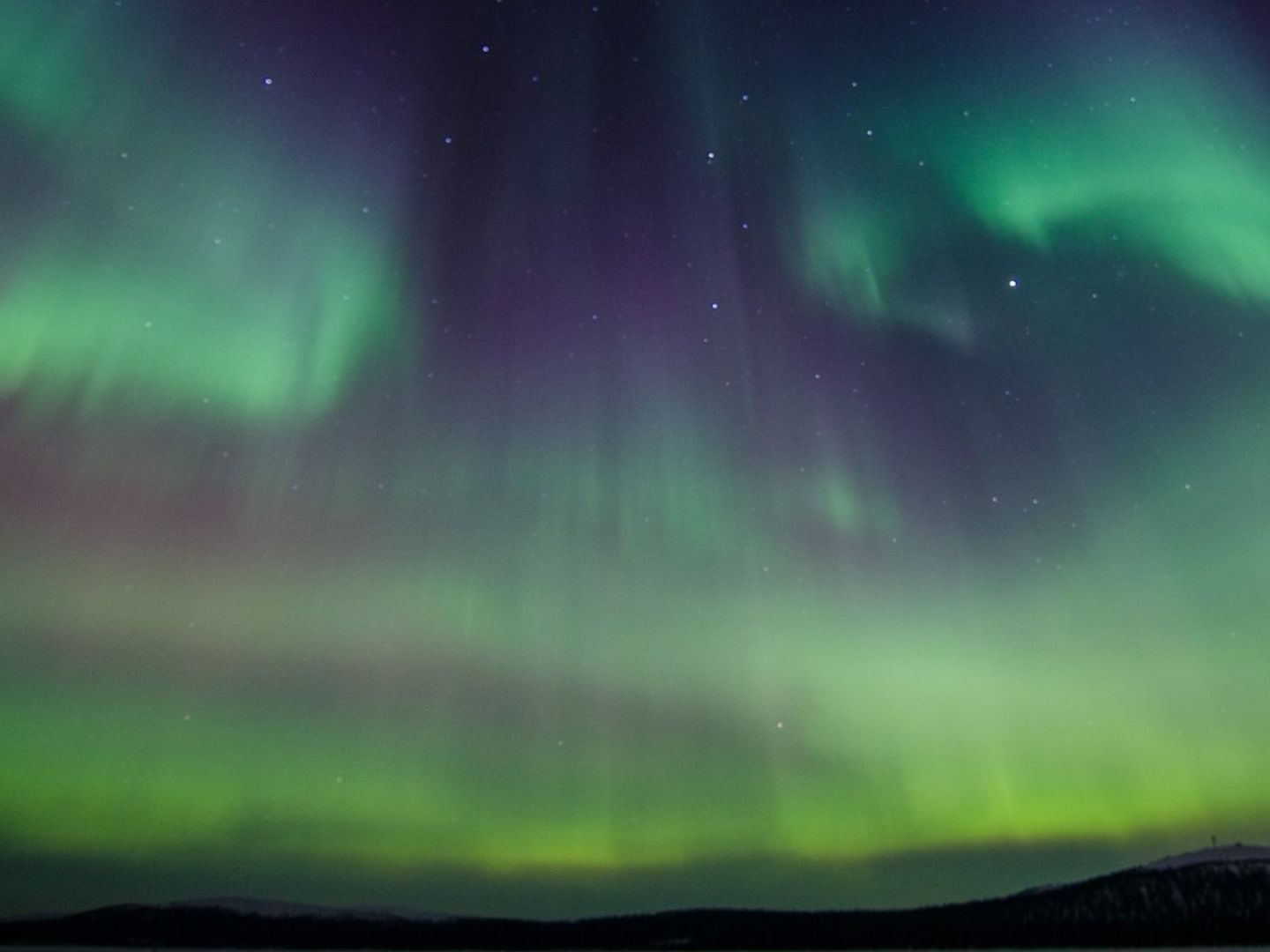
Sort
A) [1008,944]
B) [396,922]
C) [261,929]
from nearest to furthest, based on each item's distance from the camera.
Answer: [1008,944]
[261,929]
[396,922]

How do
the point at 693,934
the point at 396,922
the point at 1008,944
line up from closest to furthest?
the point at 1008,944
the point at 693,934
the point at 396,922

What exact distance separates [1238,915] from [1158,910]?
346 inches

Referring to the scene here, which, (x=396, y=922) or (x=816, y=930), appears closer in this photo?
(x=816, y=930)

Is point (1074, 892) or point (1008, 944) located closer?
point (1008, 944)

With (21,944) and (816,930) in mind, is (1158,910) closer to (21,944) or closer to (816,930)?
(816,930)

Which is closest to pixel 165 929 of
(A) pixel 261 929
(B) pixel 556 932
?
(A) pixel 261 929

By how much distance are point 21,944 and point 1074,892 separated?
132546mm

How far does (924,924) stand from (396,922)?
74728 millimetres

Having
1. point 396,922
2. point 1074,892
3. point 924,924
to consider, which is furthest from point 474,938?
point 1074,892

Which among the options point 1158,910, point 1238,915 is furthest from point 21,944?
point 1238,915

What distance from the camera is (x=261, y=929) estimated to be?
131 metres

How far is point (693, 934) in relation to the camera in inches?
4852

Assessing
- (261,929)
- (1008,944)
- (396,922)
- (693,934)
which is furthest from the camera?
(396,922)

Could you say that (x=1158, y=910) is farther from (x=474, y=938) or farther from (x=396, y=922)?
(x=396, y=922)
